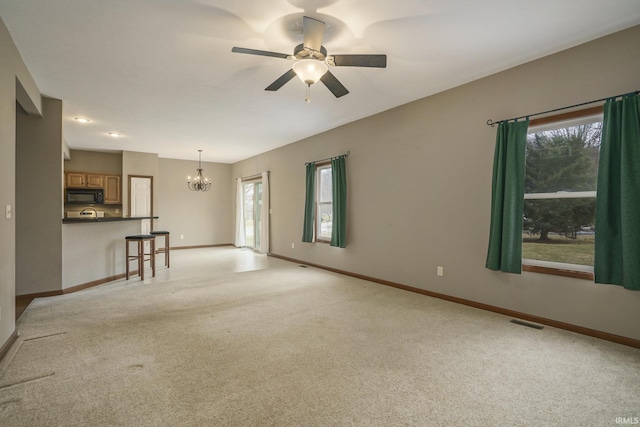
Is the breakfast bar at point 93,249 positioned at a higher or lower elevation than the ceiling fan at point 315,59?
lower

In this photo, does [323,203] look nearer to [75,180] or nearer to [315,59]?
[315,59]

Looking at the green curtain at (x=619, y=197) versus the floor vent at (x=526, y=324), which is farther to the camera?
the floor vent at (x=526, y=324)

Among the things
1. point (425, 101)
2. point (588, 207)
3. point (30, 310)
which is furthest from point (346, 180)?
point (30, 310)

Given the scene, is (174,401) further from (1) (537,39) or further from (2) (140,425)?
(1) (537,39)

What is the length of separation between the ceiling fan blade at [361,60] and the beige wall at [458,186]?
1857mm

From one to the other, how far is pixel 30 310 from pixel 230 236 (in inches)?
264

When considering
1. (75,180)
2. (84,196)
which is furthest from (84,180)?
(84,196)

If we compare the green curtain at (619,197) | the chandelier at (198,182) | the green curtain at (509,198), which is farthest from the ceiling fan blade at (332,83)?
the chandelier at (198,182)

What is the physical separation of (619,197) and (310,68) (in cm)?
289

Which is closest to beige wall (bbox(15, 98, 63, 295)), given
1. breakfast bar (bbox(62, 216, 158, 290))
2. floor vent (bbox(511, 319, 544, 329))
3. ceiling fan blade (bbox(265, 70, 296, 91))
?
breakfast bar (bbox(62, 216, 158, 290))

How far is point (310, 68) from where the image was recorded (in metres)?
2.61

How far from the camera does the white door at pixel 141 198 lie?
823cm

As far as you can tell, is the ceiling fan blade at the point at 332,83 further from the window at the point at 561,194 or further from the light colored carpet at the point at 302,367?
the light colored carpet at the point at 302,367

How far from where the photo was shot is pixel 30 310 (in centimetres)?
365
